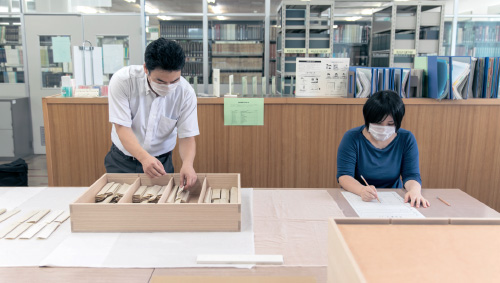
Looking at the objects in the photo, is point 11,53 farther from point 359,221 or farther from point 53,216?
point 359,221

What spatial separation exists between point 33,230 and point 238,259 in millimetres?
742

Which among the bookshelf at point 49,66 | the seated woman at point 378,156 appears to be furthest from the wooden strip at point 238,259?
the bookshelf at point 49,66

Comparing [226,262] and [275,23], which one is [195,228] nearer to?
[226,262]

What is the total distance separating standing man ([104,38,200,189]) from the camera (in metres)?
1.70

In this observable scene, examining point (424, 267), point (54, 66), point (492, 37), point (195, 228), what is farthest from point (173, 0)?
point (424, 267)

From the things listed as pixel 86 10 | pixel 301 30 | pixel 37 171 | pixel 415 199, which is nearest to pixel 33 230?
pixel 415 199

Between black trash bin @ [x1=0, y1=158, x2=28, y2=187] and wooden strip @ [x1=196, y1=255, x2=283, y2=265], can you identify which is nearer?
wooden strip @ [x1=196, y1=255, x2=283, y2=265]

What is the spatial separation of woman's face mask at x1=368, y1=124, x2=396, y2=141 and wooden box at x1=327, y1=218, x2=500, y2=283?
987mm

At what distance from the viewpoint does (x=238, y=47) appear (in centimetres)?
624

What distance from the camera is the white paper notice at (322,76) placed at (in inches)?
122

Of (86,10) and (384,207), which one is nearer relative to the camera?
(384,207)

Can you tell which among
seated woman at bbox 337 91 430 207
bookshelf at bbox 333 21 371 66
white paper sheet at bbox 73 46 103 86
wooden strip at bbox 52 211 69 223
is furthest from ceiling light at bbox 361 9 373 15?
wooden strip at bbox 52 211 69 223

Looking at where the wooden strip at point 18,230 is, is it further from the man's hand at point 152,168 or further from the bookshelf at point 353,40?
the bookshelf at point 353,40

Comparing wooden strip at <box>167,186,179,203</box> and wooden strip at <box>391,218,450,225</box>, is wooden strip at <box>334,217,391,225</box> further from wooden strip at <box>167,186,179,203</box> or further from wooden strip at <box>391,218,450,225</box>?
wooden strip at <box>167,186,179,203</box>
